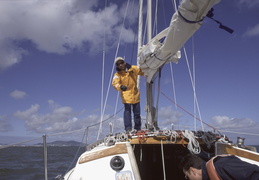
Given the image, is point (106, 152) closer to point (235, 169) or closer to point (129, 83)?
point (235, 169)

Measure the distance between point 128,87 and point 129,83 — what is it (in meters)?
0.10

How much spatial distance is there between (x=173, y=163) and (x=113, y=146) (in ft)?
8.78

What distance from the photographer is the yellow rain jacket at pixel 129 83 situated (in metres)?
5.10

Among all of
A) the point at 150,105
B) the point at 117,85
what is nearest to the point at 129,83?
the point at 117,85

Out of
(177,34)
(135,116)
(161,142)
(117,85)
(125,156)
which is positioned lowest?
(125,156)

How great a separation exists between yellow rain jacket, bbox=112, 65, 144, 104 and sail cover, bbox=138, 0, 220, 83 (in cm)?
34

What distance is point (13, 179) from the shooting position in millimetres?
8461

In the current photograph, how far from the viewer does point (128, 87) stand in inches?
203

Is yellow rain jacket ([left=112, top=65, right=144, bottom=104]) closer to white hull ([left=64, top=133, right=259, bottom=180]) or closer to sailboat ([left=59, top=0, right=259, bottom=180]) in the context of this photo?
sailboat ([left=59, top=0, right=259, bottom=180])

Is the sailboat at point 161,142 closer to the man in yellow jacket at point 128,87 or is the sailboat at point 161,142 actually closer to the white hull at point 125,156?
the white hull at point 125,156

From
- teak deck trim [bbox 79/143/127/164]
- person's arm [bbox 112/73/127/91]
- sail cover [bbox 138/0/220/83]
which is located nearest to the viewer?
teak deck trim [bbox 79/143/127/164]

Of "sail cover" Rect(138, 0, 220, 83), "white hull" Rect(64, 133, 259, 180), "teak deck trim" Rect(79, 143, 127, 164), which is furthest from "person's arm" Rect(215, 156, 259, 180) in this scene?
"sail cover" Rect(138, 0, 220, 83)

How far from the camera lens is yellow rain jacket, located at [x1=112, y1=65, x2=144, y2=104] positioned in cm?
510

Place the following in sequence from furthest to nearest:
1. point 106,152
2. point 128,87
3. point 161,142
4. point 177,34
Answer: point 128,87 → point 177,34 → point 161,142 → point 106,152
